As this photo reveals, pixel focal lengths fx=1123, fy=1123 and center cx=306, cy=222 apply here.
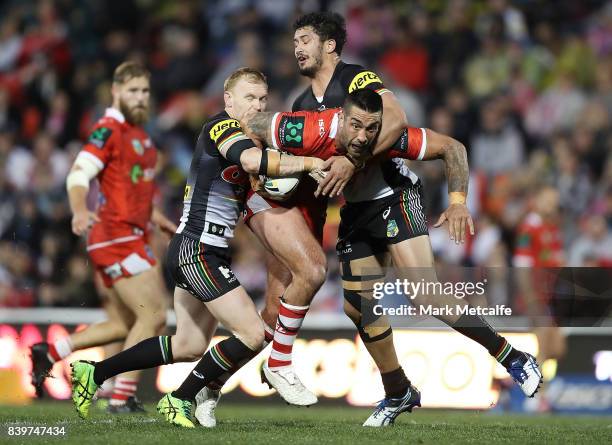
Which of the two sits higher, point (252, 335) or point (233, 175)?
point (233, 175)

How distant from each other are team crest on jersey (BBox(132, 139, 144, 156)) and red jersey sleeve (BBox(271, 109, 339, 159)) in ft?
8.24

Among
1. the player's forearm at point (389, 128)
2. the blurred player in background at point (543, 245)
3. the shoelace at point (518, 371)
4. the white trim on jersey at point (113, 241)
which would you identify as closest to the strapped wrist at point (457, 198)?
the player's forearm at point (389, 128)

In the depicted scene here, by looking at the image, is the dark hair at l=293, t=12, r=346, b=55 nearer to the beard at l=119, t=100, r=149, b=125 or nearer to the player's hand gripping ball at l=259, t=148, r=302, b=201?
the player's hand gripping ball at l=259, t=148, r=302, b=201

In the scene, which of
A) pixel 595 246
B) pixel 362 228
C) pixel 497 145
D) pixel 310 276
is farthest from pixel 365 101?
pixel 497 145

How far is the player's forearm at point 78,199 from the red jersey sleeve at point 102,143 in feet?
1.31

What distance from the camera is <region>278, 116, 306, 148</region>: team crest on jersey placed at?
7.52 metres

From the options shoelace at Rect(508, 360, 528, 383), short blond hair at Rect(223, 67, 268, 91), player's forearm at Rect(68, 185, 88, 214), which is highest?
short blond hair at Rect(223, 67, 268, 91)

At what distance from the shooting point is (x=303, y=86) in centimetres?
1522

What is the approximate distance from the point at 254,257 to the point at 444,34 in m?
4.54

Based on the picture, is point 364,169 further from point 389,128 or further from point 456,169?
point 456,169

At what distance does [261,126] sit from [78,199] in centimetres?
218

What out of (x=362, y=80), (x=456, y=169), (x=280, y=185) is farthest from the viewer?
(x=362, y=80)

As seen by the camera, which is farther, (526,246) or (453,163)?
(526,246)

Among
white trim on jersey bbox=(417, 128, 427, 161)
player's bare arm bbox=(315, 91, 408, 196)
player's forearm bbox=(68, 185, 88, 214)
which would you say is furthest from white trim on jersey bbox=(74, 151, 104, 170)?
white trim on jersey bbox=(417, 128, 427, 161)
